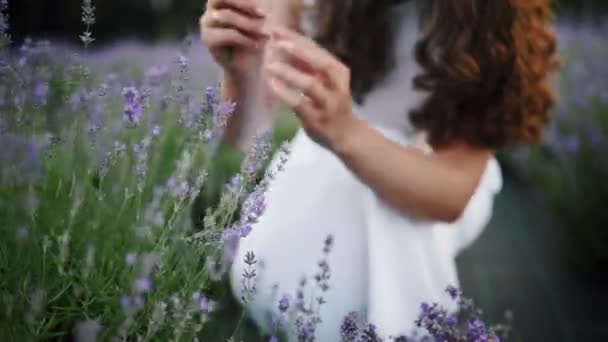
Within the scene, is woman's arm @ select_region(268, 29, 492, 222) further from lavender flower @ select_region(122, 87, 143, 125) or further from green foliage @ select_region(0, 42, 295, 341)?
lavender flower @ select_region(122, 87, 143, 125)

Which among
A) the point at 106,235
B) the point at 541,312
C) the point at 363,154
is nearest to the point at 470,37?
the point at 363,154

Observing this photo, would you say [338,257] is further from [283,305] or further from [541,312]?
[541,312]

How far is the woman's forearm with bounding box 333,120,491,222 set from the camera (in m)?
1.71

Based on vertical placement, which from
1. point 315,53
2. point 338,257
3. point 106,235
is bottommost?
point 338,257

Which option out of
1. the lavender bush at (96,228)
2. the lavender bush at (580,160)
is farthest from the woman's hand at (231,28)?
the lavender bush at (580,160)

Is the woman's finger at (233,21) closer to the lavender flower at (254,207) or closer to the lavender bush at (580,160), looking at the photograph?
the lavender flower at (254,207)

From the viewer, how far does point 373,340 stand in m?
1.40

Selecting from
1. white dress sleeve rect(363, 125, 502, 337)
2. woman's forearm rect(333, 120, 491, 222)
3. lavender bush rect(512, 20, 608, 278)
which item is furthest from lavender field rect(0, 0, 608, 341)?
lavender bush rect(512, 20, 608, 278)

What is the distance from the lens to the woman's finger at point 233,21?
158cm

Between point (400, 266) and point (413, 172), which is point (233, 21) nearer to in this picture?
point (413, 172)

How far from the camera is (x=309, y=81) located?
4.92ft

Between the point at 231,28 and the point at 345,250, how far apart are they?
0.64 meters

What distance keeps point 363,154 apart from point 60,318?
707 millimetres

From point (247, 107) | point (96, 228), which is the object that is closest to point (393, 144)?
point (247, 107)
